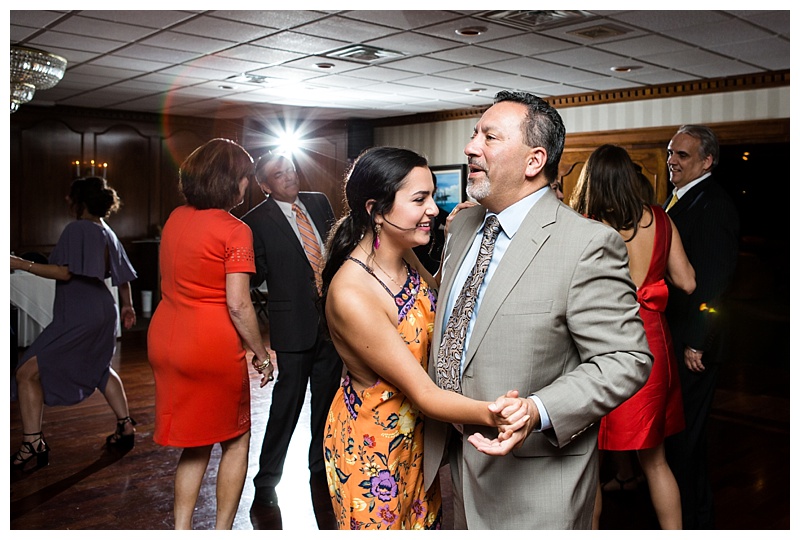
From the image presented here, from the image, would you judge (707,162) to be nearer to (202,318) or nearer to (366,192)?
(366,192)

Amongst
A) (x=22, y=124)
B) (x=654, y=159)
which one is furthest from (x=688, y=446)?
(x=22, y=124)

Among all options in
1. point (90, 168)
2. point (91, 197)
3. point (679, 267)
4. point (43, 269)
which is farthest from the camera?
point (90, 168)

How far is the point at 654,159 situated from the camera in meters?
8.37

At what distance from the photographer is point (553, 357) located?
1.72m

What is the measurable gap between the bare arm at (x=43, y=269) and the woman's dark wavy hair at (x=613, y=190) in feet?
8.88

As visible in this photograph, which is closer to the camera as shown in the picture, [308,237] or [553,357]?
[553,357]

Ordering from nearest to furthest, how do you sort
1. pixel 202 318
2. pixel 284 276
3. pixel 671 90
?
pixel 202 318 < pixel 284 276 < pixel 671 90

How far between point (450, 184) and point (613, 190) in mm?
7633

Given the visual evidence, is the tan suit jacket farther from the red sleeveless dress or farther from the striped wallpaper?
the striped wallpaper

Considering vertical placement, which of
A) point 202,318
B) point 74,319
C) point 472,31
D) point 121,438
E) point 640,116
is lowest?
point 121,438

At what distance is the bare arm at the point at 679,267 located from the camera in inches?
120

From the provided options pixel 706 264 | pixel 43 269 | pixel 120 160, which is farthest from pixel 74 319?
pixel 120 160

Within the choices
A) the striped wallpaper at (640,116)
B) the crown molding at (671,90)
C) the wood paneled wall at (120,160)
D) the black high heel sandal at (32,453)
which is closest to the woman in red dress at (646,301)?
the black high heel sandal at (32,453)
